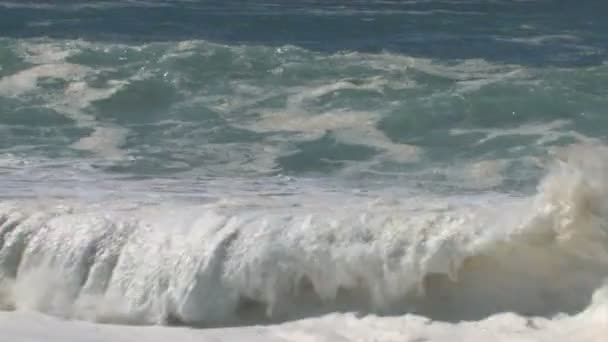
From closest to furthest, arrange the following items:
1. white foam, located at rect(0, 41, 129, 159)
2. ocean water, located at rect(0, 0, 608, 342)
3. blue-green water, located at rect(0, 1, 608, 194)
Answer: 1. ocean water, located at rect(0, 0, 608, 342)
2. blue-green water, located at rect(0, 1, 608, 194)
3. white foam, located at rect(0, 41, 129, 159)

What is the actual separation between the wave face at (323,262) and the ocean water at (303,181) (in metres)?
0.01

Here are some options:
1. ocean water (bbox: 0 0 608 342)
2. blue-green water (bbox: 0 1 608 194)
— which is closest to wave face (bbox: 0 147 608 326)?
ocean water (bbox: 0 0 608 342)

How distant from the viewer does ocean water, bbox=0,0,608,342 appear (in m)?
6.02

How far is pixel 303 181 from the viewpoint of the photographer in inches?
338

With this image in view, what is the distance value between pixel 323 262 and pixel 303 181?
7.93 ft

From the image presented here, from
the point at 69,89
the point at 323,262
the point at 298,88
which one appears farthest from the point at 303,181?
the point at 69,89

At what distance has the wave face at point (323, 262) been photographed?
604 centimetres

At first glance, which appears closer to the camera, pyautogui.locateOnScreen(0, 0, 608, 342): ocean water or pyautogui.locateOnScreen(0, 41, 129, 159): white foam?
pyautogui.locateOnScreen(0, 0, 608, 342): ocean water

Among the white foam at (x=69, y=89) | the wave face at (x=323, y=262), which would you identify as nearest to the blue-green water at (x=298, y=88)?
the white foam at (x=69, y=89)

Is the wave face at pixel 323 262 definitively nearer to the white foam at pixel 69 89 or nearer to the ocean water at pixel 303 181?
the ocean water at pixel 303 181

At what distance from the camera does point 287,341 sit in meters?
5.62

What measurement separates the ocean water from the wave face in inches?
0.5

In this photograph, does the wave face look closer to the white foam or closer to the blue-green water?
the blue-green water

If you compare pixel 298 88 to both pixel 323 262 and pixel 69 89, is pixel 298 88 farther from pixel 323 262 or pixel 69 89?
pixel 323 262
